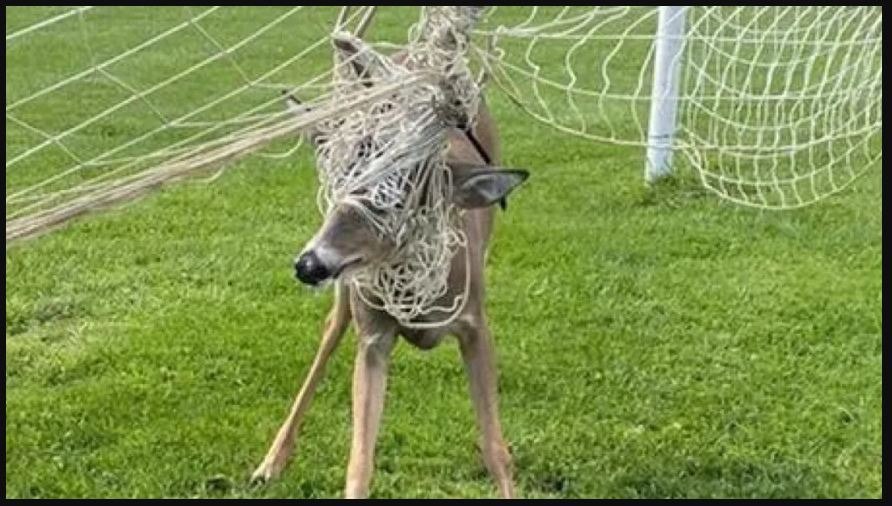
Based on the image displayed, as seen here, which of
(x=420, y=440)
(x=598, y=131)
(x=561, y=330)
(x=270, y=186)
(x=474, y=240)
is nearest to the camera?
(x=474, y=240)

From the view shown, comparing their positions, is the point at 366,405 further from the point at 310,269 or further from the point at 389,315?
the point at 310,269

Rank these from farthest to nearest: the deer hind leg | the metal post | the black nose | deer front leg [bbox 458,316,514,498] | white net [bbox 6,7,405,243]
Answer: white net [bbox 6,7,405,243]
the metal post
the deer hind leg
deer front leg [bbox 458,316,514,498]
the black nose

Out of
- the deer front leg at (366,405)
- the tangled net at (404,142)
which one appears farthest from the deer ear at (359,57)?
the deer front leg at (366,405)

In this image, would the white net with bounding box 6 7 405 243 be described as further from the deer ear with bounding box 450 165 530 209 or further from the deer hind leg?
the deer hind leg

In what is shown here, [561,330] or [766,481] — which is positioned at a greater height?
[766,481]

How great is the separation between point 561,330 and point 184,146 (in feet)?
7.73

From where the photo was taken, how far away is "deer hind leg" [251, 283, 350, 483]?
409 centimetres

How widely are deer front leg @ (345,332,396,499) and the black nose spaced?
555 millimetres

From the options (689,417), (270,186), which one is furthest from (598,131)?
(689,417)

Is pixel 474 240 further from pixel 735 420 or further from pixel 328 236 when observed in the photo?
pixel 735 420

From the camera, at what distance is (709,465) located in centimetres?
417

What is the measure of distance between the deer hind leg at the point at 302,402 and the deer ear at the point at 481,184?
83 centimetres

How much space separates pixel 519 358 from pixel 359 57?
1.92 metres

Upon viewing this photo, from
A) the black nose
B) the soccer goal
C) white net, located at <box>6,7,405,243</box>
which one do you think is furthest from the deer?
white net, located at <box>6,7,405,243</box>
